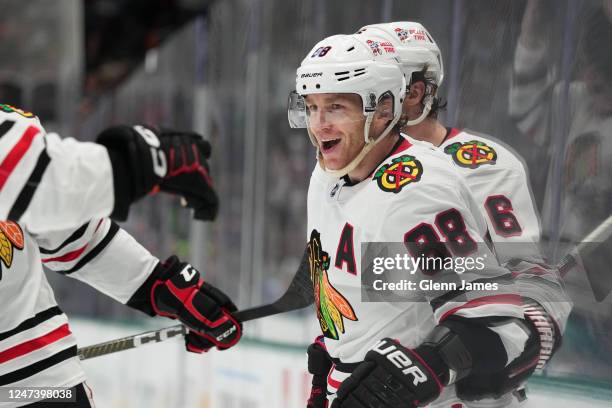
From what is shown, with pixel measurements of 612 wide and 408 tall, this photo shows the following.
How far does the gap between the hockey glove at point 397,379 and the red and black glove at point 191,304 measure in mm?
541

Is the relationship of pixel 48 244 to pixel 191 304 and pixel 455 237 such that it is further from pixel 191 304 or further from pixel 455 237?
pixel 455 237

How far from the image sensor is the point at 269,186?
7.24ft

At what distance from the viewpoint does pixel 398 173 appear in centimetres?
126

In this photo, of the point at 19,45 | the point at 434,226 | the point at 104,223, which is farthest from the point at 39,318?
the point at 19,45

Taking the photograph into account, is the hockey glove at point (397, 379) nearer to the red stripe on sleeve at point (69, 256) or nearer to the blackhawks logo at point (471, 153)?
the blackhawks logo at point (471, 153)

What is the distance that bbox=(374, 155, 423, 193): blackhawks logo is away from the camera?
124cm

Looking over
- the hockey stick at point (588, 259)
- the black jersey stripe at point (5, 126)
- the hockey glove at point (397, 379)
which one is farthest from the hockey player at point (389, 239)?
the black jersey stripe at point (5, 126)

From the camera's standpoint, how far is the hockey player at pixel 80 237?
1043mm

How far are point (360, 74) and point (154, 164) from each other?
363 mm

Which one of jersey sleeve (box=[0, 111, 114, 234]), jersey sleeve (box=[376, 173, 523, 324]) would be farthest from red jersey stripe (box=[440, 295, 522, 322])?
jersey sleeve (box=[0, 111, 114, 234])

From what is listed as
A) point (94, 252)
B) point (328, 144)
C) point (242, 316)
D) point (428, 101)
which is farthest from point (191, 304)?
point (428, 101)

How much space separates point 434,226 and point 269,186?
1.05m

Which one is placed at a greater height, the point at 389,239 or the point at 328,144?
the point at 328,144

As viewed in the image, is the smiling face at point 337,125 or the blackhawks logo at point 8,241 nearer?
the smiling face at point 337,125
